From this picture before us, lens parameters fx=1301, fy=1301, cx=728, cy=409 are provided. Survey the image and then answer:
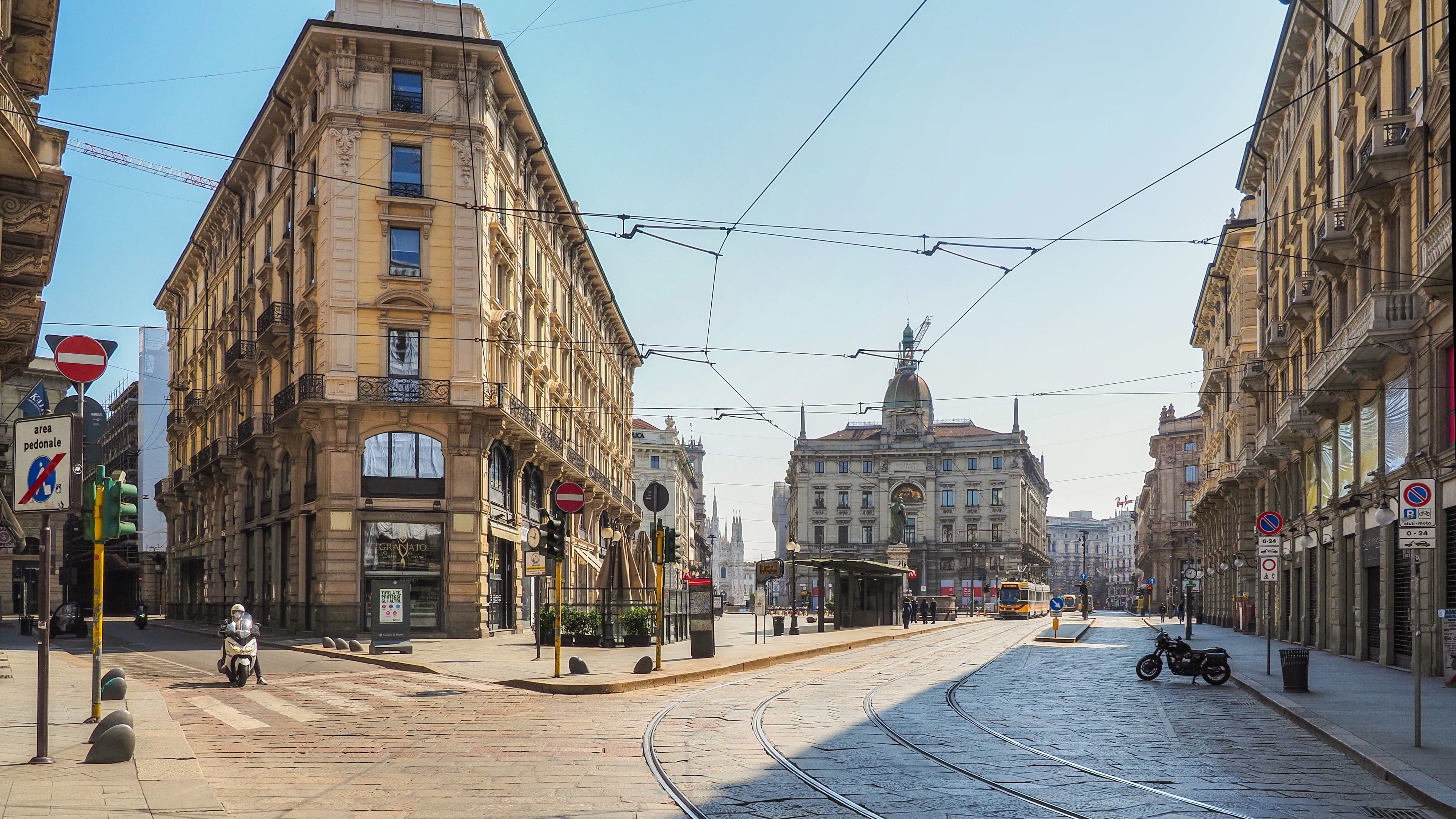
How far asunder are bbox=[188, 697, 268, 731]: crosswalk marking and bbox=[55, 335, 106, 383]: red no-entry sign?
4545 millimetres

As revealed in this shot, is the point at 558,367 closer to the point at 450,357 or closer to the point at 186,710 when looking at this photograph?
the point at 450,357

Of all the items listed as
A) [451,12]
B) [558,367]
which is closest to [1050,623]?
[558,367]

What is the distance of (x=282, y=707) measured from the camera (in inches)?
673

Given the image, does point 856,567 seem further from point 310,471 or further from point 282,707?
point 282,707

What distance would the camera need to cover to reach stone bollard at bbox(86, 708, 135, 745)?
11102mm

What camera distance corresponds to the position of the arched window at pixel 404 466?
3753cm

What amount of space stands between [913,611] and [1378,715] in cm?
5453

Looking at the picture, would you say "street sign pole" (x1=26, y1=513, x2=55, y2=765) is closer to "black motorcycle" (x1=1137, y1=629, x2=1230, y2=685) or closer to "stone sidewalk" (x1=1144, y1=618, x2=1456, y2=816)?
"stone sidewalk" (x1=1144, y1=618, x2=1456, y2=816)

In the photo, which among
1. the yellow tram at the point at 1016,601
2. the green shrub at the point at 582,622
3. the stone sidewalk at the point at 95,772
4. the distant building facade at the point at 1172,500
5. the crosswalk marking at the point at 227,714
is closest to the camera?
the stone sidewalk at the point at 95,772

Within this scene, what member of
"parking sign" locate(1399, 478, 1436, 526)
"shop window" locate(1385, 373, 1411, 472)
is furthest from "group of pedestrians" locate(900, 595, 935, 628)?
"parking sign" locate(1399, 478, 1436, 526)

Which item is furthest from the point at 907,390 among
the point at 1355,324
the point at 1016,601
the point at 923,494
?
the point at 1355,324

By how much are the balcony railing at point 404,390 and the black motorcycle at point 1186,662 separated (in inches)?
839

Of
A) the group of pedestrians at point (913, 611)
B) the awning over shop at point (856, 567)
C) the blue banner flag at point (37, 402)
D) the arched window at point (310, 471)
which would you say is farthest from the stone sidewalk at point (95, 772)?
the group of pedestrians at point (913, 611)

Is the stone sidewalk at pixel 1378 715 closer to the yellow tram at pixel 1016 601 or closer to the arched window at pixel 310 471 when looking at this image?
the arched window at pixel 310 471
